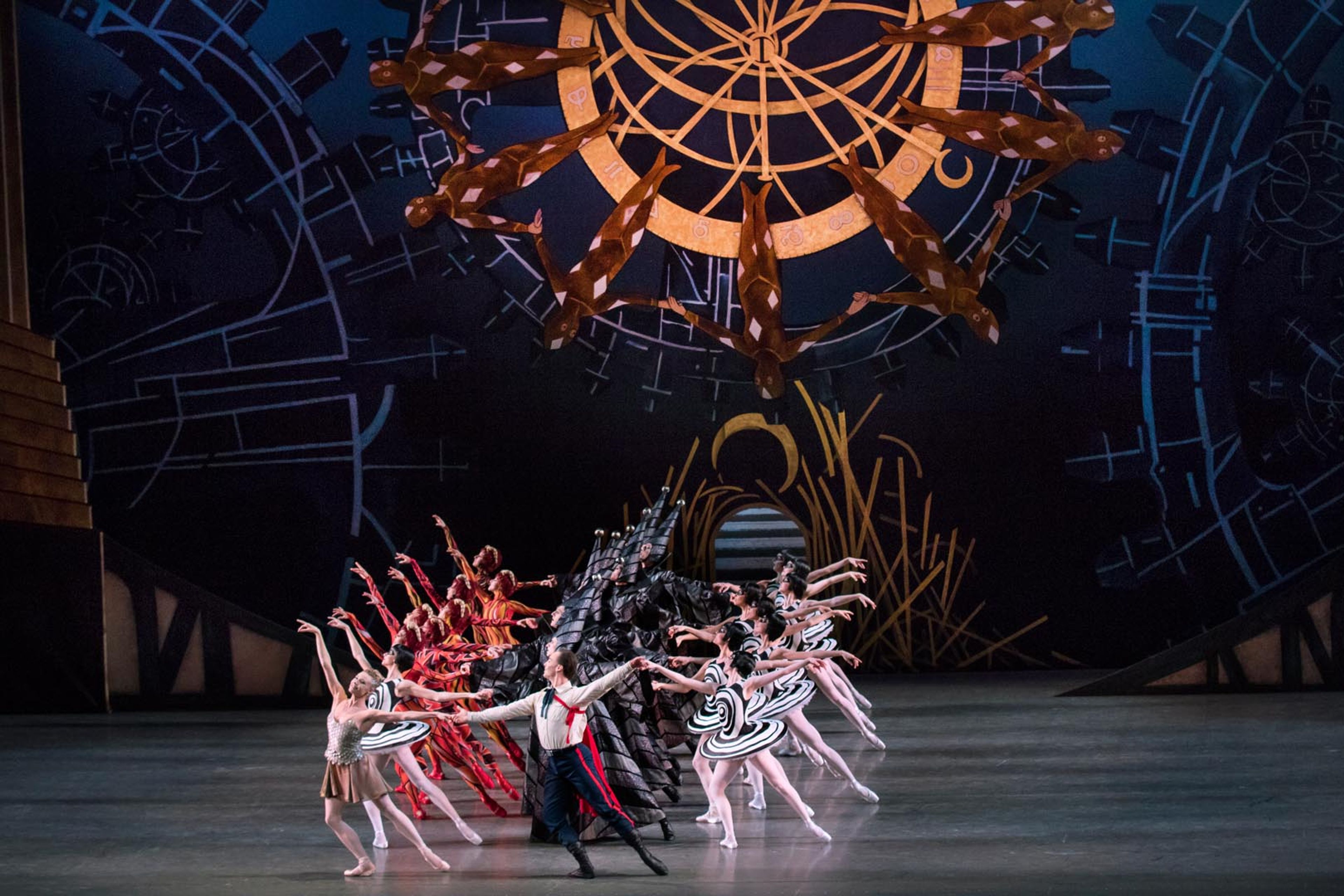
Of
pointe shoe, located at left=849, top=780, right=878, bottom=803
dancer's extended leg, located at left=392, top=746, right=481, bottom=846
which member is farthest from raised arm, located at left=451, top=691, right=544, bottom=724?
pointe shoe, located at left=849, top=780, right=878, bottom=803

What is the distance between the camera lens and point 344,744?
259 inches

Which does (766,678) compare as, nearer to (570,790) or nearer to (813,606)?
(570,790)

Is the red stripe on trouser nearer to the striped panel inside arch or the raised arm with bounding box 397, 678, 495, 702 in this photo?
the raised arm with bounding box 397, 678, 495, 702

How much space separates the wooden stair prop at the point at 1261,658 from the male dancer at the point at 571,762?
7.32 m

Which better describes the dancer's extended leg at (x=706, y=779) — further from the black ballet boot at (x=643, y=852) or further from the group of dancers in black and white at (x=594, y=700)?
the black ballet boot at (x=643, y=852)

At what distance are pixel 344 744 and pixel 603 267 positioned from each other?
8654 millimetres

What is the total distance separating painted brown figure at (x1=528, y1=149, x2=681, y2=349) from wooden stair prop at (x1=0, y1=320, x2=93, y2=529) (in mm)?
4476

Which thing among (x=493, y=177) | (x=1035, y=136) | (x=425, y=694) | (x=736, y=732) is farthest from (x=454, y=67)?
(x=736, y=732)

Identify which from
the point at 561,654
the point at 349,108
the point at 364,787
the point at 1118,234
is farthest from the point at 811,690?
the point at 349,108

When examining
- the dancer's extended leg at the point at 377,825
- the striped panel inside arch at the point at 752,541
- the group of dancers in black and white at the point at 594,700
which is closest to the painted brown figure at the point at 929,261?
the striped panel inside arch at the point at 752,541

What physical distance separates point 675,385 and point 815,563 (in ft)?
6.93

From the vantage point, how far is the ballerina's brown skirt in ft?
21.3

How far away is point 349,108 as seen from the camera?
48.3 ft

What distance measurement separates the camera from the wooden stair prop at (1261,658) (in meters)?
12.7
